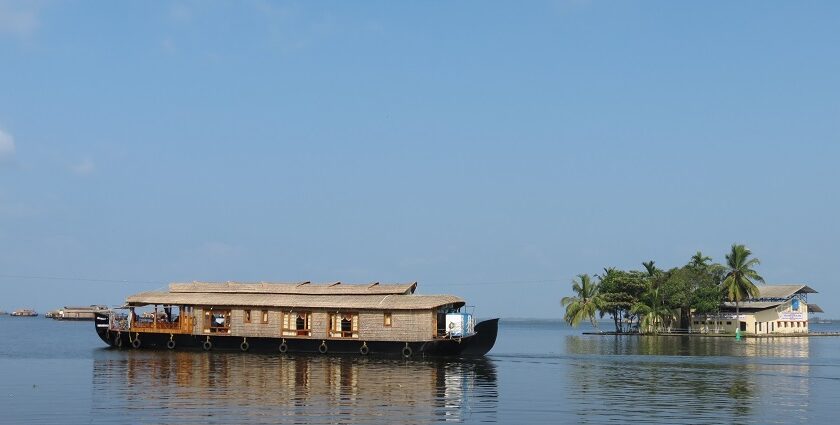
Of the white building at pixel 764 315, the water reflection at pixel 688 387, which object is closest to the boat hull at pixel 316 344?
the water reflection at pixel 688 387

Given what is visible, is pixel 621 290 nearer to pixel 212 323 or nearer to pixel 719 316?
pixel 719 316

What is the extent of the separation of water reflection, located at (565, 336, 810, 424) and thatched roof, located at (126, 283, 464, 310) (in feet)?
28.8

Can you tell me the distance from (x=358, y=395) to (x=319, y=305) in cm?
1799

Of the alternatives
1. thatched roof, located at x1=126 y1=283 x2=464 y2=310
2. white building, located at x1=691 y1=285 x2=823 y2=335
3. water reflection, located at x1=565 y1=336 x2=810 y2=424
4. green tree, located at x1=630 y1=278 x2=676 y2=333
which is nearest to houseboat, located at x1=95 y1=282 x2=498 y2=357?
thatched roof, located at x1=126 y1=283 x2=464 y2=310

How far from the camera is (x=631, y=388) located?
31.6 m

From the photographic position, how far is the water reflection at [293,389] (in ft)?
79.2

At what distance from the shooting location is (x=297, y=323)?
4753 cm

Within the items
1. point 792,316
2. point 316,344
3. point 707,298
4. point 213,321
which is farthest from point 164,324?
point 792,316

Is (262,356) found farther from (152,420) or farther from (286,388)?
(152,420)

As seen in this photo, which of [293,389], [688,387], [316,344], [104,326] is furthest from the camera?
[104,326]

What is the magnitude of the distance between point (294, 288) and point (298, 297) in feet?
3.07

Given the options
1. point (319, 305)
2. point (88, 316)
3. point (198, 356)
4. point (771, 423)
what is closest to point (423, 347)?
point (319, 305)

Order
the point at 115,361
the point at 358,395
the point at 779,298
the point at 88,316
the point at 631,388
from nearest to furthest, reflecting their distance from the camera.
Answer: the point at 358,395, the point at 631,388, the point at 115,361, the point at 779,298, the point at 88,316

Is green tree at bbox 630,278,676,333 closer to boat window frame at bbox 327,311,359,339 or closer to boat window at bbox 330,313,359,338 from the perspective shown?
boat window at bbox 330,313,359,338
